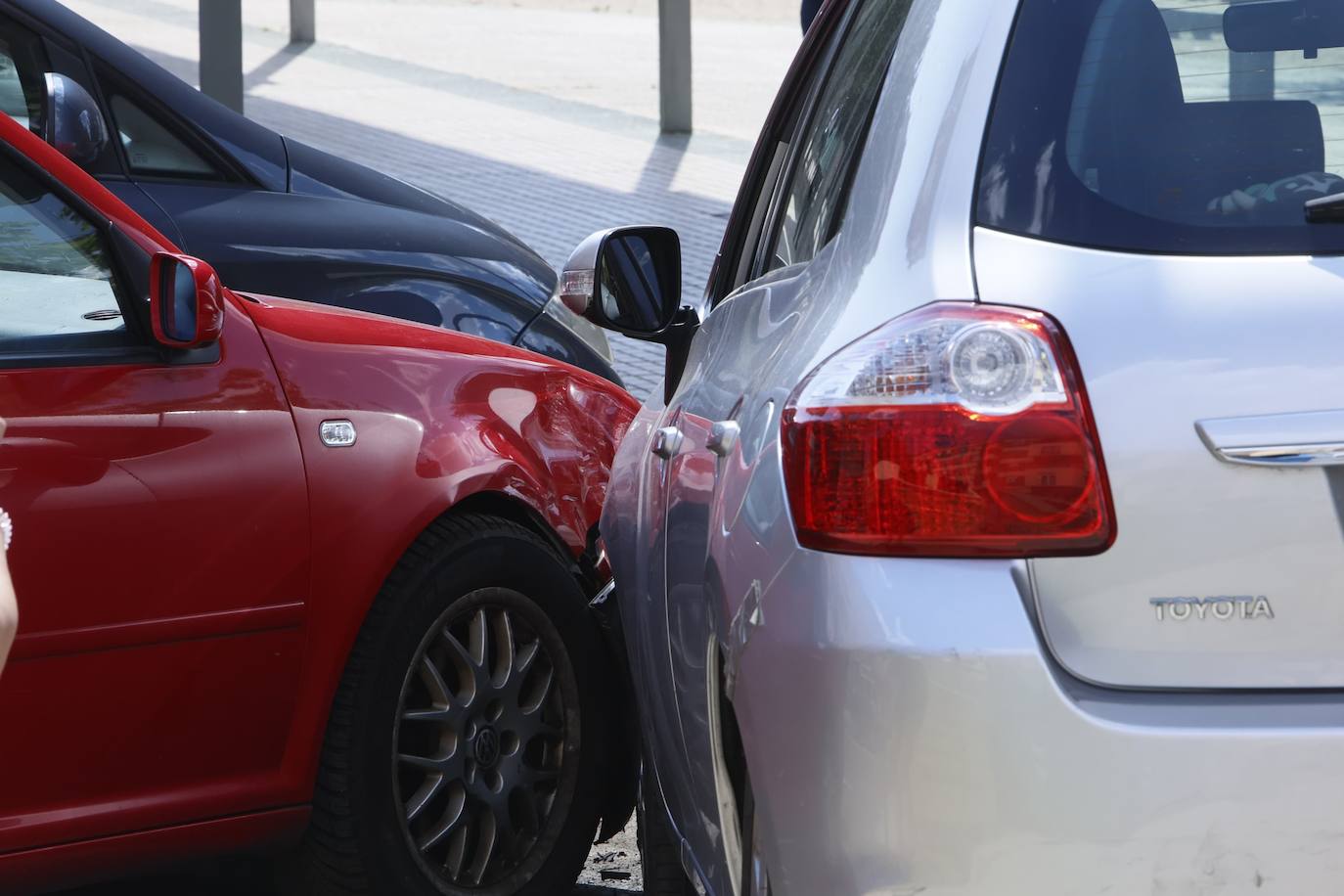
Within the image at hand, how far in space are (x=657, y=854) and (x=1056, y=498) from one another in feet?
5.16

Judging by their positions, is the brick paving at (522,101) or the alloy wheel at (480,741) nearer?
the alloy wheel at (480,741)

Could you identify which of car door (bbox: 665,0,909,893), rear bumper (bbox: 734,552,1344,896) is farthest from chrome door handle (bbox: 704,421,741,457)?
rear bumper (bbox: 734,552,1344,896)

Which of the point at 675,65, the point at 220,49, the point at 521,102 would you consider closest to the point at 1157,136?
the point at 220,49

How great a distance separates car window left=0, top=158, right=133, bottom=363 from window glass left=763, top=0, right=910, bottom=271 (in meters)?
1.16

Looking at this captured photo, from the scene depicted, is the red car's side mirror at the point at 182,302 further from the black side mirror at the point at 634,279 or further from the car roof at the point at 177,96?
the car roof at the point at 177,96

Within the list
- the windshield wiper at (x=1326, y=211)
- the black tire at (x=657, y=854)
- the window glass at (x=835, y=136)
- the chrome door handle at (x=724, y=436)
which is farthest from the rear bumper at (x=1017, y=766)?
the black tire at (x=657, y=854)

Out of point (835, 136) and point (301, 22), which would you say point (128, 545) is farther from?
point (301, 22)

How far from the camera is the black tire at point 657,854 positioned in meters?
3.36

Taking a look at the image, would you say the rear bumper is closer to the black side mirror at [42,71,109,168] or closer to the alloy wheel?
the alloy wheel

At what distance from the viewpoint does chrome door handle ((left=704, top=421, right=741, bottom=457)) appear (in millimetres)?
2479

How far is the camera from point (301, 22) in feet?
68.7

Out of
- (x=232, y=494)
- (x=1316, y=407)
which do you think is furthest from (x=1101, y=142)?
(x=232, y=494)

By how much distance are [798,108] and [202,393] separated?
1149mm

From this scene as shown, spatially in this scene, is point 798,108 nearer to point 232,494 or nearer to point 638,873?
point 232,494
